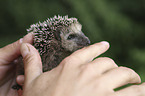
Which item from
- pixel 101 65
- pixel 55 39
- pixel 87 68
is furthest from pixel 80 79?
pixel 55 39

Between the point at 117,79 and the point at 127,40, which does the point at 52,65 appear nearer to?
the point at 117,79

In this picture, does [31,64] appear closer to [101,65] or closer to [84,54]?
[84,54]

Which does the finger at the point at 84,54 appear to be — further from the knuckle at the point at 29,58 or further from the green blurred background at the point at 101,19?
the green blurred background at the point at 101,19

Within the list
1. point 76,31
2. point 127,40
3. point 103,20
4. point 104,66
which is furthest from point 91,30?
point 104,66

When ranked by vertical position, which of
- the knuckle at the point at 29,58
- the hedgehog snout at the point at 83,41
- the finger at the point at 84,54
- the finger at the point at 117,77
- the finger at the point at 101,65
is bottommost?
the finger at the point at 117,77

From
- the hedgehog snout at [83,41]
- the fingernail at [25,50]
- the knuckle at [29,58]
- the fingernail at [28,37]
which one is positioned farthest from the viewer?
the fingernail at [28,37]

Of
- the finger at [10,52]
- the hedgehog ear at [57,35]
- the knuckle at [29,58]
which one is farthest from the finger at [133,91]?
the finger at [10,52]
